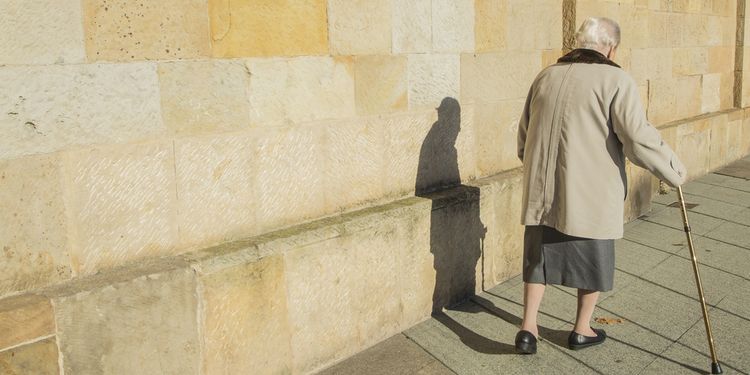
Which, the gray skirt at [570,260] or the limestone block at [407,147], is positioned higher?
the limestone block at [407,147]

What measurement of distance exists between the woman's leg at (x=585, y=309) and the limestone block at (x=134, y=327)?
208 cm

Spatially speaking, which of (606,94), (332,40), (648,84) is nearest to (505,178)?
(606,94)

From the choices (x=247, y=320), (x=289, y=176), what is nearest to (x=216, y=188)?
(x=289, y=176)

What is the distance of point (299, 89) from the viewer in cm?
337

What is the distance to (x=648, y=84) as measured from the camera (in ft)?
22.6

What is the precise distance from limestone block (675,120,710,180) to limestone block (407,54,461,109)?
4120 millimetres

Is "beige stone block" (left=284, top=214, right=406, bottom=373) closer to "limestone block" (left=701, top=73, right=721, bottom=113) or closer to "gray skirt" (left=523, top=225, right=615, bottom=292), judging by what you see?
"gray skirt" (left=523, top=225, right=615, bottom=292)

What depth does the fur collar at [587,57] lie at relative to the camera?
3273mm

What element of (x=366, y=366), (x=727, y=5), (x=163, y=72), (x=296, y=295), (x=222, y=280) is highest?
(x=727, y=5)

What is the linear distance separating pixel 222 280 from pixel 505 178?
2.43m

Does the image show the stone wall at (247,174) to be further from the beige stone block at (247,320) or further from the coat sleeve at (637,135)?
the coat sleeve at (637,135)

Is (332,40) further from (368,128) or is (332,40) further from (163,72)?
(163,72)

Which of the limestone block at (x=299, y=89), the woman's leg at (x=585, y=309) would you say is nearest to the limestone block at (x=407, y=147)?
the limestone block at (x=299, y=89)

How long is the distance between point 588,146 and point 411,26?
4.45 ft
